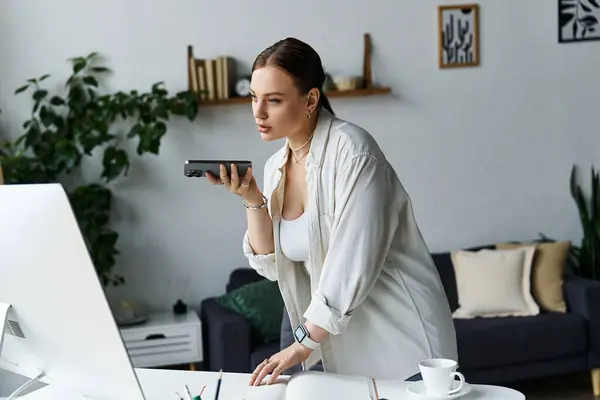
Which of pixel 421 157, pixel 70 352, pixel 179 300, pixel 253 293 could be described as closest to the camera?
pixel 70 352

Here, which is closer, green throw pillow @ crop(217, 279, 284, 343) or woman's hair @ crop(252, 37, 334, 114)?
woman's hair @ crop(252, 37, 334, 114)

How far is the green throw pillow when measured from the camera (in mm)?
4387

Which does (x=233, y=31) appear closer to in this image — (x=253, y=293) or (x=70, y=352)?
(x=253, y=293)

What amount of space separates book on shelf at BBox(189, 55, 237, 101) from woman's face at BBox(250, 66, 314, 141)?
276 centimetres

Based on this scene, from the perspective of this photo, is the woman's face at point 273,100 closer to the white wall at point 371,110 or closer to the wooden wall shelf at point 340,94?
the wooden wall shelf at point 340,94

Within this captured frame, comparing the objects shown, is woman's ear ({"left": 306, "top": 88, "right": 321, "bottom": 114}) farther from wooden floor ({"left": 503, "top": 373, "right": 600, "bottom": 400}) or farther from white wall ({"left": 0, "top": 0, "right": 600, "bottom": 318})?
wooden floor ({"left": 503, "top": 373, "right": 600, "bottom": 400})

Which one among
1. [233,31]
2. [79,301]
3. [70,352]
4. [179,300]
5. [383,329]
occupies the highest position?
[233,31]

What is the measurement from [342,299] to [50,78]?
3.19 metres

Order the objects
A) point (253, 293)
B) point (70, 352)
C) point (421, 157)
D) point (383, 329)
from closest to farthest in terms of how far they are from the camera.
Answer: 1. point (70, 352)
2. point (383, 329)
3. point (253, 293)
4. point (421, 157)

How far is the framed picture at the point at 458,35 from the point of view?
5.06 meters

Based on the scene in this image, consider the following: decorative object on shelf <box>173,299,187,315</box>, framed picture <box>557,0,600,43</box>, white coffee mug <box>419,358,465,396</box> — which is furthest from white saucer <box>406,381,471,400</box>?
framed picture <box>557,0,600,43</box>

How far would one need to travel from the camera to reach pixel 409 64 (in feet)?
16.6

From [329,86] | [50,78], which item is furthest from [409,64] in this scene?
[50,78]

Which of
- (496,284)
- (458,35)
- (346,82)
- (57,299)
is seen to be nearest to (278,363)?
(57,299)
